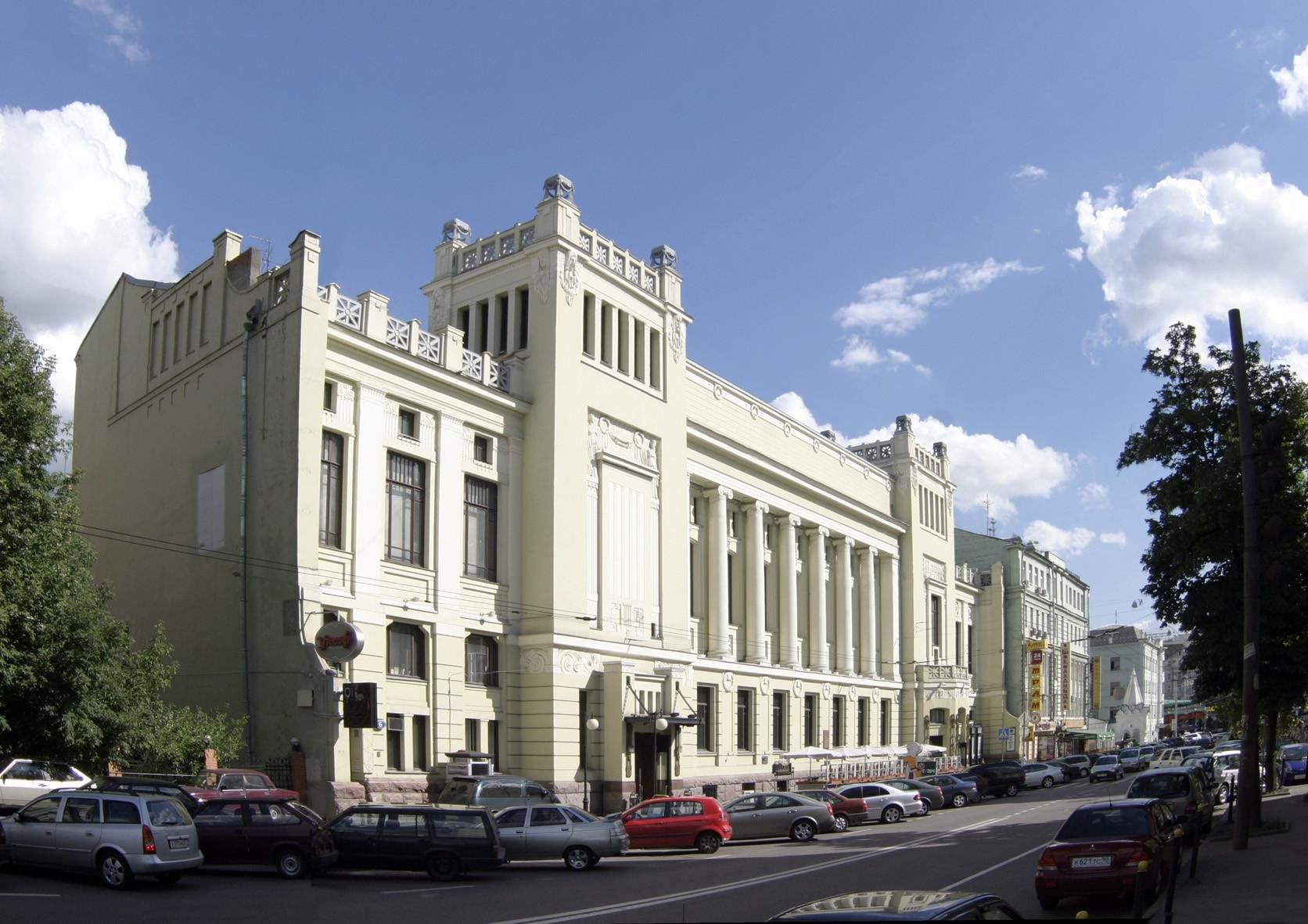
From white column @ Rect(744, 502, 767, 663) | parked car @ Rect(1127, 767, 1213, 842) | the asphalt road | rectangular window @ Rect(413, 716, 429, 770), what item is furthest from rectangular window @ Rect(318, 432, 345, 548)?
white column @ Rect(744, 502, 767, 663)

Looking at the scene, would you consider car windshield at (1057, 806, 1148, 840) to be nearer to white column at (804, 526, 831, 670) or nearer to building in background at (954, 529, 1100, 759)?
white column at (804, 526, 831, 670)

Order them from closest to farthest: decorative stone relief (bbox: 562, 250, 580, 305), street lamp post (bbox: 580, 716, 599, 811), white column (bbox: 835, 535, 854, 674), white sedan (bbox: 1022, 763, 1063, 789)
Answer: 1. street lamp post (bbox: 580, 716, 599, 811)
2. decorative stone relief (bbox: 562, 250, 580, 305)
3. white sedan (bbox: 1022, 763, 1063, 789)
4. white column (bbox: 835, 535, 854, 674)

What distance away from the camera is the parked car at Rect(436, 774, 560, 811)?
29266 millimetres

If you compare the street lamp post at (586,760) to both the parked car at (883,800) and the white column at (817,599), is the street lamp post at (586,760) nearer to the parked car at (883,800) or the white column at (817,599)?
the parked car at (883,800)

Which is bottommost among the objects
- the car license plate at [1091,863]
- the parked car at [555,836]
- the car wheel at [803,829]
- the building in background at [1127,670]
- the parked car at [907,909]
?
the building in background at [1127,670]

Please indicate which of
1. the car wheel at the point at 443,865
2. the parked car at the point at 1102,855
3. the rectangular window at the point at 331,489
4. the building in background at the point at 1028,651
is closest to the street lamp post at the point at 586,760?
the rectangular window at the point at 331,489

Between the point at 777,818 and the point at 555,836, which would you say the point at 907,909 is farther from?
the point at 777,818

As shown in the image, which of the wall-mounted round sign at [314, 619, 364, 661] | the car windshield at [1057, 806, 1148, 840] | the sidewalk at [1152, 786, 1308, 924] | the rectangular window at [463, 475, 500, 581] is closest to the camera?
the sidewalk at [1152, 786, 1308, 924]

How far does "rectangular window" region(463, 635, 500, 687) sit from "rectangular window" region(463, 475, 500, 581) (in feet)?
6.55

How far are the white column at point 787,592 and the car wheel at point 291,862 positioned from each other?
115ft

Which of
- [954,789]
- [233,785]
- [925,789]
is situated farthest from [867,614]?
[233,785]

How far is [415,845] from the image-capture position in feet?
74.2

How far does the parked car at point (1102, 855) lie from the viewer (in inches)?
664

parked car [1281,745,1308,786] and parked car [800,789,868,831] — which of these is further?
parked car [1281,745,1308,786]
